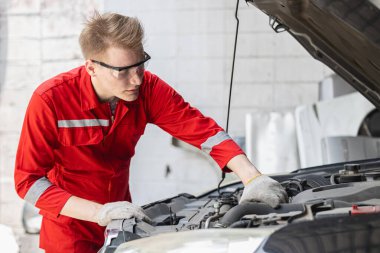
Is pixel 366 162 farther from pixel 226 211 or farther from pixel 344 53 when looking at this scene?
pixel 226 211

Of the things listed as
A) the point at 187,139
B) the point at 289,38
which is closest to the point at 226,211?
the point at 187,139

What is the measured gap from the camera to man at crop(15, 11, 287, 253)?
352 centimetres

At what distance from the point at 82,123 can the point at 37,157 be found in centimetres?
24

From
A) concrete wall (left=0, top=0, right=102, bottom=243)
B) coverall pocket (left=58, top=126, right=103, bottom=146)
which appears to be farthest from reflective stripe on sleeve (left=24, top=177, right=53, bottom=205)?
concrete wall (left=0, top=0, right=102, bottom=243)

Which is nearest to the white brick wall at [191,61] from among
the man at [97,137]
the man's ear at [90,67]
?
the man at [97,137]

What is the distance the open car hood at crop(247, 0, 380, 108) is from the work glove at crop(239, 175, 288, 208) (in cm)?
61

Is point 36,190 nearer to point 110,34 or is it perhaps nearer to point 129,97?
point 129,97

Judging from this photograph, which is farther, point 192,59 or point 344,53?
point 192,59

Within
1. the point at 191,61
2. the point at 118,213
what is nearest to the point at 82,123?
the point at 118,213

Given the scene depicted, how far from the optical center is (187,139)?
393 cm

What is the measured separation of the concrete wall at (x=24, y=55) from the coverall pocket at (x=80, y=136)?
12.5 ft

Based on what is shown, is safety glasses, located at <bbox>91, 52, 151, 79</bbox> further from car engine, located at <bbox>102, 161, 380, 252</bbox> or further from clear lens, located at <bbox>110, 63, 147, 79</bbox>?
car engine, located at <bbox>102, 161, 380, 252</bbox>

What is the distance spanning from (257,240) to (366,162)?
1856 mm

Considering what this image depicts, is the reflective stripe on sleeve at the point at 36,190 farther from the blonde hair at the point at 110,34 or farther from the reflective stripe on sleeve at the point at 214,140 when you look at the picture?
the reflective stripe on sleeve at the point at 214,140
